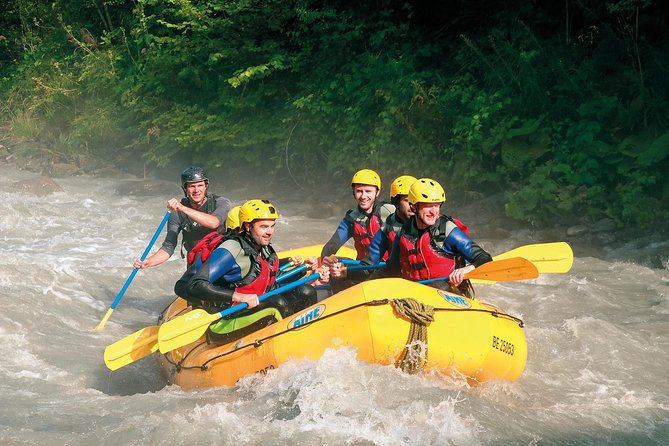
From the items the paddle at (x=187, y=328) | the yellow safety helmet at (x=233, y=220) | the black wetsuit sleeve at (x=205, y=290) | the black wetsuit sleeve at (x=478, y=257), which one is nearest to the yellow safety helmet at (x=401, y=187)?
the black wetsuit sleeve at (x=478, y=257)

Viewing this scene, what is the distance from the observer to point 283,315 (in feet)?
16.4

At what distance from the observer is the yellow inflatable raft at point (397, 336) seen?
13.6ft

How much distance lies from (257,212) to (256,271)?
406 mm

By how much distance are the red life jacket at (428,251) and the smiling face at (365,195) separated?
1026mm

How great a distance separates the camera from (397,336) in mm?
4129

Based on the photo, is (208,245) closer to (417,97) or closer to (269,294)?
(269,294)

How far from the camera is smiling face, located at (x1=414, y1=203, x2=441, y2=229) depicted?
15.6 feet

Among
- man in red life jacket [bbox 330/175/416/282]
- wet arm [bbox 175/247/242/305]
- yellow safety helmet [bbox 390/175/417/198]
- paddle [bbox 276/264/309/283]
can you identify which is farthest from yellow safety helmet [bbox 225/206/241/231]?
yellow safety helmet [bbox 390/175/417/198]

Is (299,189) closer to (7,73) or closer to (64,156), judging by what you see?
(64,156)

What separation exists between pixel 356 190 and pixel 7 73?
16623 mm

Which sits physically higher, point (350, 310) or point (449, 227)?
point (449, 227)

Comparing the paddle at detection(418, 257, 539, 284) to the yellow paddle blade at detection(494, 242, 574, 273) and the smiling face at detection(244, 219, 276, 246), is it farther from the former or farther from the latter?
the smiling face at detection(244, 219, 276, 246)

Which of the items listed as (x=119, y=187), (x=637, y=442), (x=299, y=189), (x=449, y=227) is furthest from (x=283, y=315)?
(x=119, y=187)

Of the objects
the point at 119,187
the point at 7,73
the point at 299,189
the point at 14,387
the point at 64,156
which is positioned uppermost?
the point at 7,73
